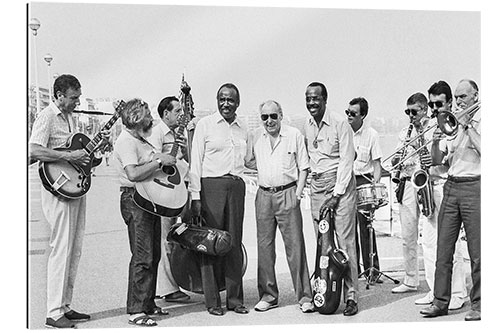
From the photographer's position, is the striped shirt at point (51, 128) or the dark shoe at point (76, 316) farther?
the dark shoe at point (76, 316)

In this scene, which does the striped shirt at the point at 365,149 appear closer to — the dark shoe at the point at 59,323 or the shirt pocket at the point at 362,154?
the shirt pocket at the point at 362,154

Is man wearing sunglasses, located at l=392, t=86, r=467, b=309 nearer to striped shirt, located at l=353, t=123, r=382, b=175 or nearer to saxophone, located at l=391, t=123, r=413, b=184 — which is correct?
saxophone, located at l=391, t=123, r=413, b=184

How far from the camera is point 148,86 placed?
24.3 ft

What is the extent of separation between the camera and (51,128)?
278 inches

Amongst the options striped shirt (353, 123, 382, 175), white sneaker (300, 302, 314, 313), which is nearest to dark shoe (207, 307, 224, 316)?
white sneaker (300, 302, 314, 313)

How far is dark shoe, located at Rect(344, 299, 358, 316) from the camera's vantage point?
24.9 ft

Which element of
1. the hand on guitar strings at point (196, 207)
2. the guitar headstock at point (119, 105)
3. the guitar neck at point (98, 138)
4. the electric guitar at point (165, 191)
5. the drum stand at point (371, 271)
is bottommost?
the drum stand at point (371, 271)

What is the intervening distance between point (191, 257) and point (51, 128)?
147 centimetres

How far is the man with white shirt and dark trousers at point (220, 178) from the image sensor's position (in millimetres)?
7414

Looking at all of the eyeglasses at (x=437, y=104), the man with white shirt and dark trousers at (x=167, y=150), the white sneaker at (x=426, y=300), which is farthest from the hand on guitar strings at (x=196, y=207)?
the eyeglasses at (x=437, y=104)

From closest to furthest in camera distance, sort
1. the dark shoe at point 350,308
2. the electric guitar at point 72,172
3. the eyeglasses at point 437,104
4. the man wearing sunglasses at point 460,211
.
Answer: the electric guitar at point 72,172
the man wearing sunglasses at point 460,211
the dark shoe at point 350,308
the eyeglasses at point 437,104

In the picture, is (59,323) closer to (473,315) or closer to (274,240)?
(274,240)

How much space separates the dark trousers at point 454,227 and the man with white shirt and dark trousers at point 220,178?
1574mm

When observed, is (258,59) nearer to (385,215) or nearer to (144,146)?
(144,146)
